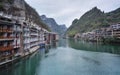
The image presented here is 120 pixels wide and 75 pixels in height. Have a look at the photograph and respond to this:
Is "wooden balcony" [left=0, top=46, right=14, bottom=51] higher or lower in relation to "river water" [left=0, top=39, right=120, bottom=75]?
higher

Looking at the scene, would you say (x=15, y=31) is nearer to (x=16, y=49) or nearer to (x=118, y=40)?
(x=16, y=49)

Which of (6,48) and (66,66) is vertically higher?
(6,48)

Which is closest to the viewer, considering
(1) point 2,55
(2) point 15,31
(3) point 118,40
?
(1) point 2,55

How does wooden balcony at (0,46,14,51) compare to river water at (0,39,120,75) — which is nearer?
river water at (0,39,120,75)

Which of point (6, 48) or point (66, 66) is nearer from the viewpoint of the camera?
point (6, 48)

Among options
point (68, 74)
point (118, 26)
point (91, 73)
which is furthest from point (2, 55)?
point (118, 26)

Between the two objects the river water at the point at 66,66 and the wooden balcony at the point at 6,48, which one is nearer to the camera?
the river water at the point at 66,66

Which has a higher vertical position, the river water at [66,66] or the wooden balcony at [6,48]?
the wooden balcony at [6,48]

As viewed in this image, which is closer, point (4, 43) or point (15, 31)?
point (4, 43)

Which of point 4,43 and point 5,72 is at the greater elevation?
point 4,43

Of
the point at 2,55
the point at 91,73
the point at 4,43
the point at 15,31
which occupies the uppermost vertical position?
the point at 15,31

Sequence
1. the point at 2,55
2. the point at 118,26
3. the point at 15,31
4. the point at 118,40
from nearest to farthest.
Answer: the point at 2,55, the point at 15,31, the point at 118,40, the point at 118,26
